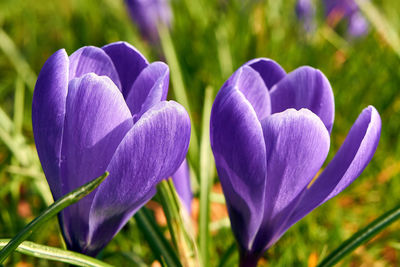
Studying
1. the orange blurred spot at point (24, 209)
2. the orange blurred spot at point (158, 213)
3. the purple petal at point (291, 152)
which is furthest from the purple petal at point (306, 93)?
the orange blurred spot at point (24, 209)

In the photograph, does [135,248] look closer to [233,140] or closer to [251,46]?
[233,140]

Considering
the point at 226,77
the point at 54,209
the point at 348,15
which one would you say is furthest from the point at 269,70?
the point at 348,15

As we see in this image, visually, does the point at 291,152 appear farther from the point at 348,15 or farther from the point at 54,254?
the point at 348,15

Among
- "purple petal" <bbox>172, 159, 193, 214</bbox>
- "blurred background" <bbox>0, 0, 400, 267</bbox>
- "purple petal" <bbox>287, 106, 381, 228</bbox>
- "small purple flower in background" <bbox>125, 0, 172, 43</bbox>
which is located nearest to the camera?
"purple petal" <bbox>287, 106, 381, 228</bbox>

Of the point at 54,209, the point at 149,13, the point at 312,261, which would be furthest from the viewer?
the point at 149,13

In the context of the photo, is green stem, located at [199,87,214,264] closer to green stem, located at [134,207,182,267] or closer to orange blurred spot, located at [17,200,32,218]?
green stem, located at [134,207,182,267]

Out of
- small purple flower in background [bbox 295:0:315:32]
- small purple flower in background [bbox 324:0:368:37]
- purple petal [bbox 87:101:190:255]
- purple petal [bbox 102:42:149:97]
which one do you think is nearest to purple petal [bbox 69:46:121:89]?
purple petal [bbox 102:42:149:97]

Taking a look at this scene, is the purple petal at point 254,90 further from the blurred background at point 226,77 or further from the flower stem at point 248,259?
the blurred background at point 226,77
